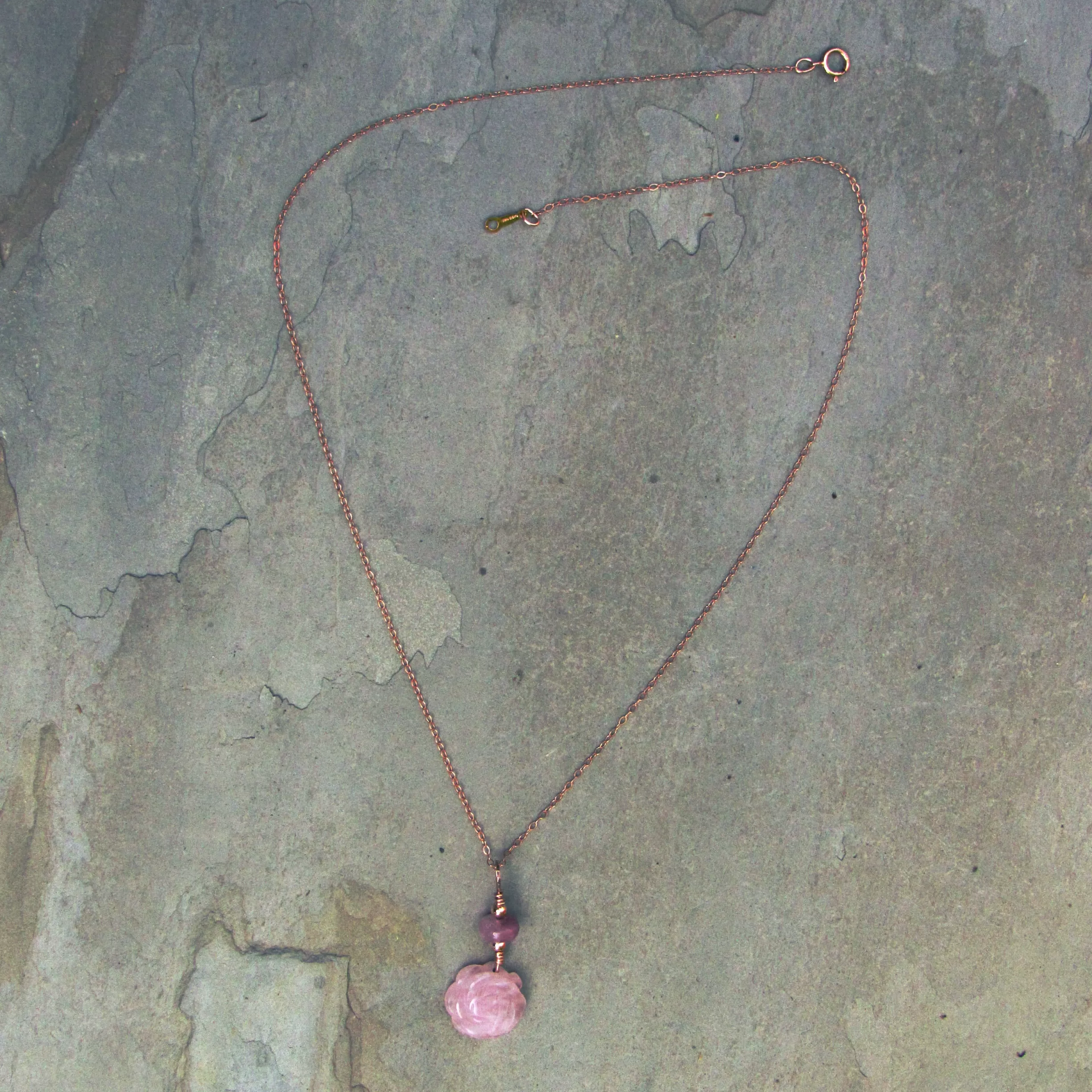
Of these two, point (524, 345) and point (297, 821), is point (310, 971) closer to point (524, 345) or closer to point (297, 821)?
point (297, 821)

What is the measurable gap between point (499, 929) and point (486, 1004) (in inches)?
10.1

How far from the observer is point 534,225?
114 inches

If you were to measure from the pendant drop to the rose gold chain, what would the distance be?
14cm

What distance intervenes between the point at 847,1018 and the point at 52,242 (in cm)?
418

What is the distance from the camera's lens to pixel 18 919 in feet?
9.50

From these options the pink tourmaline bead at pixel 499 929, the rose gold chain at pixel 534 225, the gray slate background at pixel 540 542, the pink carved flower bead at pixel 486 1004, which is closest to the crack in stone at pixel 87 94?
the gray slate background at pixel 540 542

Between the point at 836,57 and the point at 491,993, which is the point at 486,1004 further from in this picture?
the point at 836,57

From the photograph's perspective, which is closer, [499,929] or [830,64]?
[499,929]

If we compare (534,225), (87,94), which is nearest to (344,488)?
→ (534,225)

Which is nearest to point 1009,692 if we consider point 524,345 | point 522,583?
point 522,583

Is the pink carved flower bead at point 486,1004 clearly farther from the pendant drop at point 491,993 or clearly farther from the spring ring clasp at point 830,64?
the spring ring clasp at point 830,64

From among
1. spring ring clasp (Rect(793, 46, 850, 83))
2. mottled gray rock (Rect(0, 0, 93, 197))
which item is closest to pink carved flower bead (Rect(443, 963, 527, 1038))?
mottled gray rock (Rect(0, 0, 93, 197))

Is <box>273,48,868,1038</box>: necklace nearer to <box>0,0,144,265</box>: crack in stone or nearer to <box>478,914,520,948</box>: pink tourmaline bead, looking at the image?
<box>478,914,520,948</box>: pink tourmaline bead

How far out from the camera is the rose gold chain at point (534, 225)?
2881 mm
